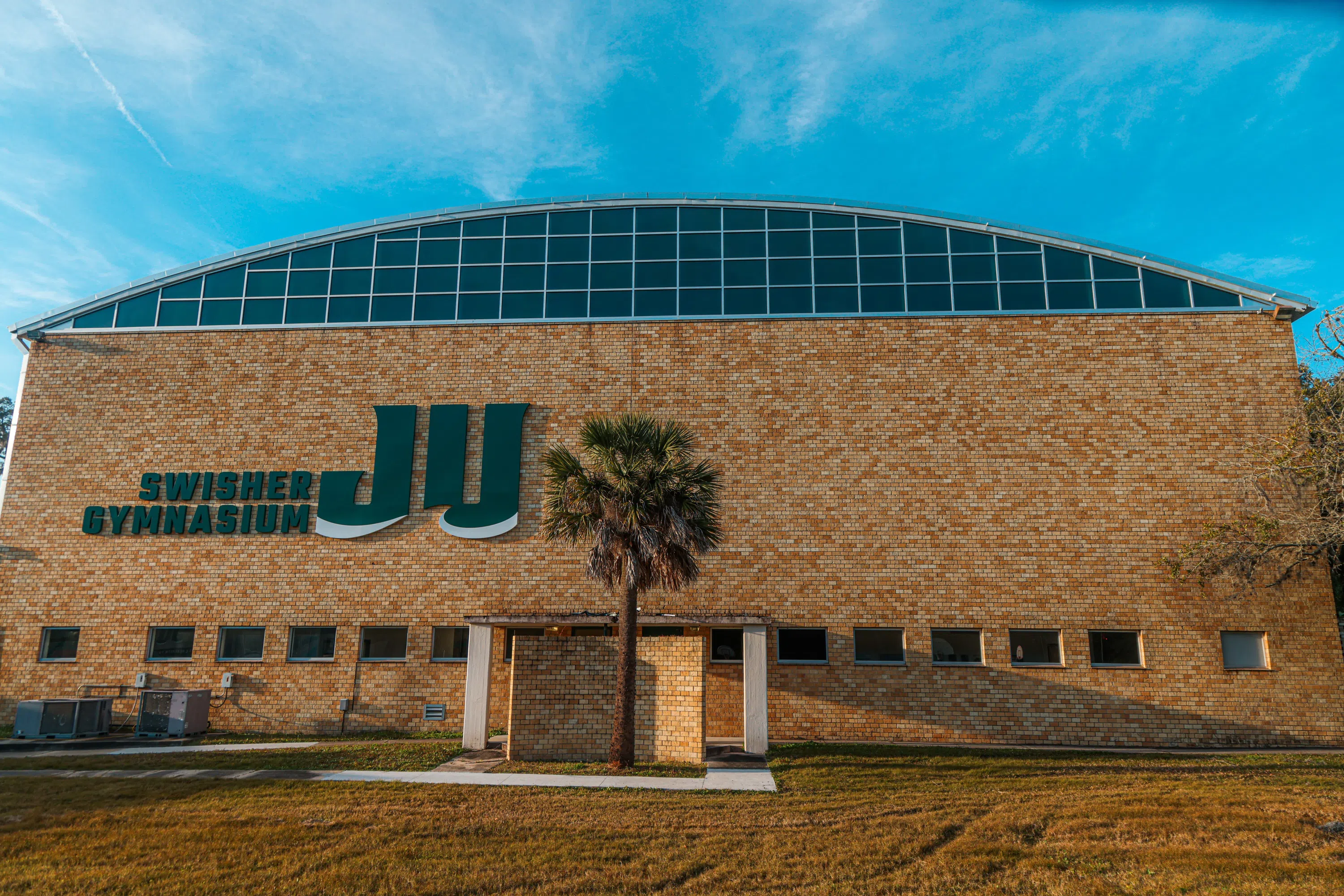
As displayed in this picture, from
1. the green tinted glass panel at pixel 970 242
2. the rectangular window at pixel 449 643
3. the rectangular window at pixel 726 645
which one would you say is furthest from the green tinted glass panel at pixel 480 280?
the green tinted glass panel at pixel 970 242

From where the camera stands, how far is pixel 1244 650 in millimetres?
21062

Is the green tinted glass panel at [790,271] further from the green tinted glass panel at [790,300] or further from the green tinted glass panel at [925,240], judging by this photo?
the green tinted glass panel at [925,240]

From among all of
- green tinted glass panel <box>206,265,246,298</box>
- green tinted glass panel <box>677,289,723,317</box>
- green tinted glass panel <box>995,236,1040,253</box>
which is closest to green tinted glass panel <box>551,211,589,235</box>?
green tinted glass panel <box>677,289,723,317</box>

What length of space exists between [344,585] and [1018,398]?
19.0 m

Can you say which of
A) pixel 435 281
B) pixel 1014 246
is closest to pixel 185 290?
pixel 435 281

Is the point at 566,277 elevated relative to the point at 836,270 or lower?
lower

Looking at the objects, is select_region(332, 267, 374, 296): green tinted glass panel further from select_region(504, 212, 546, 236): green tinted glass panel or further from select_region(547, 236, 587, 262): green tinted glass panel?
select_region(547, 236, 587, 262): green tinted glass panel

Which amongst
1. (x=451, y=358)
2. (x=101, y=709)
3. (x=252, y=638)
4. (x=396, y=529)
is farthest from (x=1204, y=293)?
(x=101, y=709)

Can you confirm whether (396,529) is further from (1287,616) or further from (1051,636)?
(1287,616)

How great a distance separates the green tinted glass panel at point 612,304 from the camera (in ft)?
79.2

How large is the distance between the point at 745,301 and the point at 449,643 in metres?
12.6

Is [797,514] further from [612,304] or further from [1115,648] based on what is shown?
[1115,648]

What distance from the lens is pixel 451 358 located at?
23906 mm

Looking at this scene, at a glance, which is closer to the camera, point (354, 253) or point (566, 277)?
point (566, 277)
